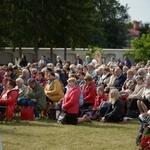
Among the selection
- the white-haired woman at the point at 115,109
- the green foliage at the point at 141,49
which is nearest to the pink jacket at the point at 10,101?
the white-haired woman at the point at 115,109

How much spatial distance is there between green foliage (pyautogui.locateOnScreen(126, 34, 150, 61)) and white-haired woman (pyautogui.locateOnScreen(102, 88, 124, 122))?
111 feet

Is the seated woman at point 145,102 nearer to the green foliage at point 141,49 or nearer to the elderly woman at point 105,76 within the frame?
the elderly woman at point 105,76

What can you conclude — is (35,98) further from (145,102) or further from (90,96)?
(145,102)

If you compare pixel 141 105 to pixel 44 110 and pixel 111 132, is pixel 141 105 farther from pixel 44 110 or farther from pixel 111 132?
pixel 44 110

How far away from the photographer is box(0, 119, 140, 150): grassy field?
7816 millimetres

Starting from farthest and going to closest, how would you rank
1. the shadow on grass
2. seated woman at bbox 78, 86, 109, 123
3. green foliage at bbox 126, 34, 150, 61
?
green foliage at bbox 126, 34, 150, 61 < seated woman at bbox 78, 86, 109, 123 < the shadow on grass

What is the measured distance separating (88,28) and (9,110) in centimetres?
3156

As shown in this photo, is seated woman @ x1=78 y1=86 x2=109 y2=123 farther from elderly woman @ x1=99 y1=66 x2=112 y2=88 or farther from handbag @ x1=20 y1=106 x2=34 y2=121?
elderly woman @ x1=99 y1=66 x2=112 y2=88

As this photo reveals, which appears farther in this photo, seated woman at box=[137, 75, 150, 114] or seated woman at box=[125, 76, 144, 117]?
seated woman at box=[125, 76, 144, 117]

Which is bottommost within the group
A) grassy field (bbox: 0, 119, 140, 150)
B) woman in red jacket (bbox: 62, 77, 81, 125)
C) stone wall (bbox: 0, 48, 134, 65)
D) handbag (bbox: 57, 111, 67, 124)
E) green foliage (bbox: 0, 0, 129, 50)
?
grassy field (bbox: 0, 119, 140, 150)

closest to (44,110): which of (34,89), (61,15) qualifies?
(34,89)

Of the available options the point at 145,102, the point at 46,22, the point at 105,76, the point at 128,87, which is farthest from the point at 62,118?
the point at 46,22

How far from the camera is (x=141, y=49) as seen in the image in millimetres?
45438

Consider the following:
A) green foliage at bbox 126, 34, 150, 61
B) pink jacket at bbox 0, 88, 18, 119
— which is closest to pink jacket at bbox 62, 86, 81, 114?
pink jacket at bbox 0, 88, 18, 119
